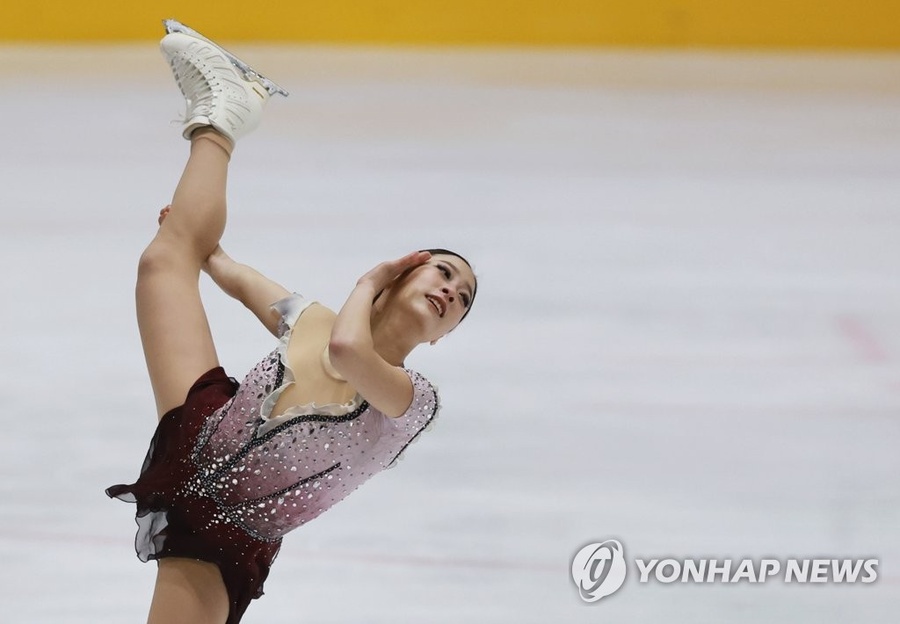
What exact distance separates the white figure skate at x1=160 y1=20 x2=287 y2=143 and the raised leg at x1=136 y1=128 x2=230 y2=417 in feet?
0.14

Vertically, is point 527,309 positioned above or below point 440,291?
above

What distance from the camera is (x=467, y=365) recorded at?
3938mm

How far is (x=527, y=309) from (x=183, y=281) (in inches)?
63.9

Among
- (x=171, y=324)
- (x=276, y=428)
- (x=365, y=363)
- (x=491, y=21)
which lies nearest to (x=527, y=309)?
(x=171, y=324)

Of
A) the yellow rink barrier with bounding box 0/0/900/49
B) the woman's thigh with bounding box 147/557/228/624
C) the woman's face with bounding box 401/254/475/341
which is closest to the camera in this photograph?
the woman's thigh with bounding box 147/557/228/624

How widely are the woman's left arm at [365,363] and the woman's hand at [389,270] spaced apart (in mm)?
29

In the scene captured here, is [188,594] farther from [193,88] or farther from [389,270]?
[193,88]

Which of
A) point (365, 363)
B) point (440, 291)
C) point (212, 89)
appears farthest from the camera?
point (212, 89)

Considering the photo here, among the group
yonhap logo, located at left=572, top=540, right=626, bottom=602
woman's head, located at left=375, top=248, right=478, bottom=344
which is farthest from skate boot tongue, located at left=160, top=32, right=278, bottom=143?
yonhap logo, located at left=572, top=540, right=626, bottom=602

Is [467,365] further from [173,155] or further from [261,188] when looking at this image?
[173,155]

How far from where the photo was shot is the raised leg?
9.10 ft

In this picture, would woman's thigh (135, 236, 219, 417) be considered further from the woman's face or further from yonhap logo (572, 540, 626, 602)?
yonhap logo (572, 540, 626, 602)

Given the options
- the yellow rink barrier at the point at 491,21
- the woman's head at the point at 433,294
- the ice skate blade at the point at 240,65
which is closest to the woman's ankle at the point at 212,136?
the ice skate blade at the point at 240,65

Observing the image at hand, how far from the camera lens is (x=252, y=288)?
2842mm
